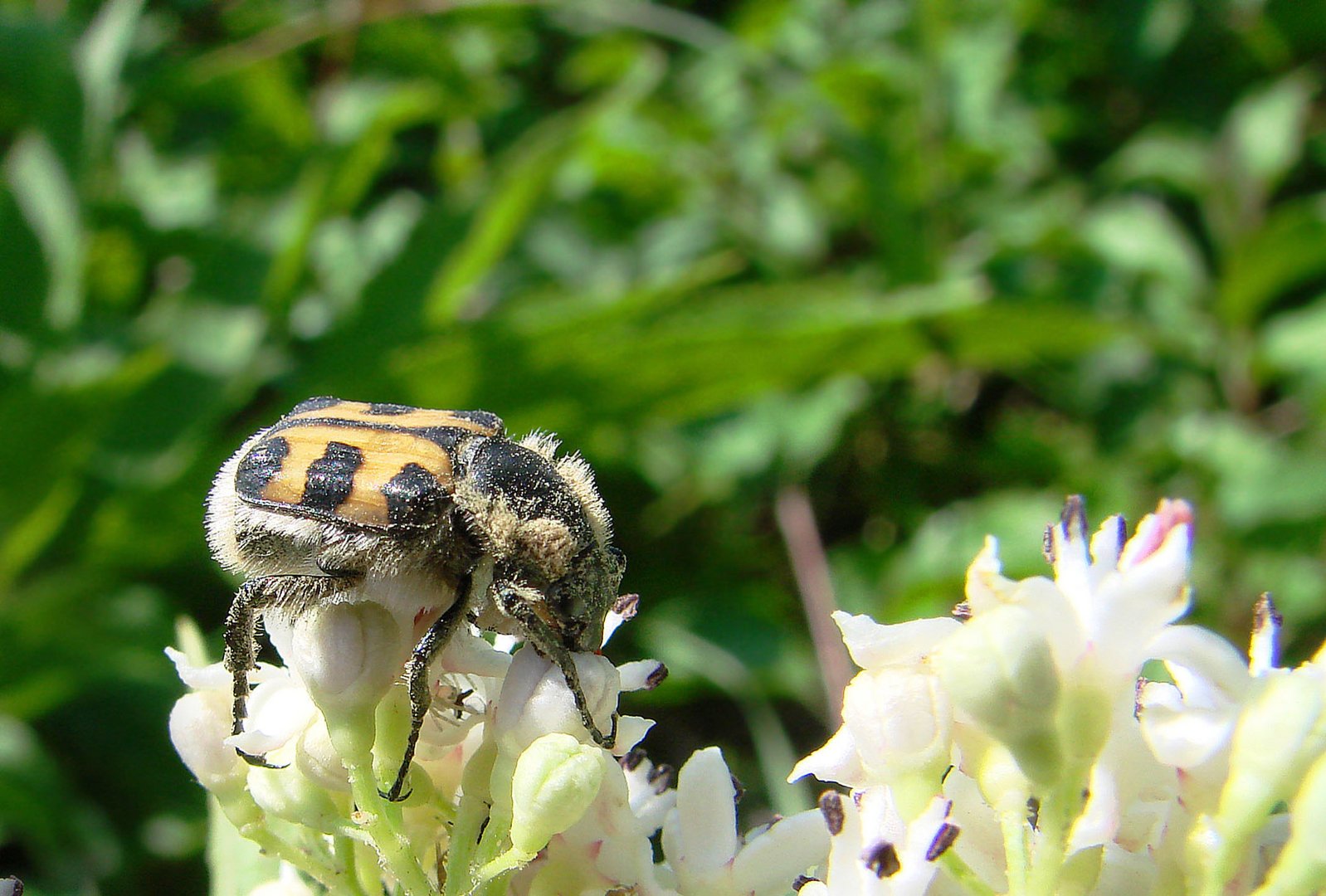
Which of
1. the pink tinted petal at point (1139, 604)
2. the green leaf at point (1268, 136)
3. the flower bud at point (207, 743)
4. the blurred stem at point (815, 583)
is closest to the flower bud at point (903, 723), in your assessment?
the pink tinted petal at point (1139, 604)

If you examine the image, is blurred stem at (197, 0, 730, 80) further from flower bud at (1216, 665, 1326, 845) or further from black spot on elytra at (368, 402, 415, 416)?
flower bud at (1216, 665, 1326, 845)

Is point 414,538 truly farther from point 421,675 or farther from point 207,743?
point 207,743

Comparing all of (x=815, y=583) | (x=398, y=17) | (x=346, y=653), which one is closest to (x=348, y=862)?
(x=346, y=653)

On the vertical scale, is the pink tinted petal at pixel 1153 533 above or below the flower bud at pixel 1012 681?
above

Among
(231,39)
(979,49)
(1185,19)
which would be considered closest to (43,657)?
(231,39)

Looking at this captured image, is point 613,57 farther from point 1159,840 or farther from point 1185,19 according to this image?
point 1159,840

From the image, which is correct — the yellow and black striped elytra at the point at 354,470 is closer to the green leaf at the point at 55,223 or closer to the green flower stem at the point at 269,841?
the green flower stem at the point at 269,841
